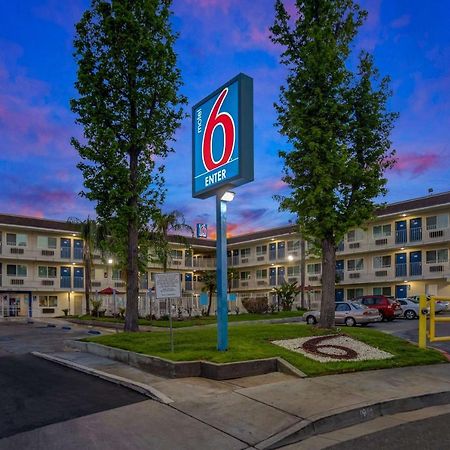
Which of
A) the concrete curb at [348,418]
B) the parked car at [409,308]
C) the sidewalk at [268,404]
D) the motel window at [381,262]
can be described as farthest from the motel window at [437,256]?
the concrete curb at [348,418]

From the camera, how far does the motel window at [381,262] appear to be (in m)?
48.6

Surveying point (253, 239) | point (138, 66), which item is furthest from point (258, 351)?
point (253, 239)

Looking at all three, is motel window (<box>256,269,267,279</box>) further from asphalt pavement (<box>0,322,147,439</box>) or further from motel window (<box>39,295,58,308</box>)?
asphalt pavement (<box>0,322,147,439</box>)

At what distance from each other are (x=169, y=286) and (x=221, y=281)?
1.31m

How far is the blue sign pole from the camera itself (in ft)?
42.5

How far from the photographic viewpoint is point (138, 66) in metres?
20.4

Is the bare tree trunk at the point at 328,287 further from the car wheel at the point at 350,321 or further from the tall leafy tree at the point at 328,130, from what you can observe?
the car wheel at the point at 350,321

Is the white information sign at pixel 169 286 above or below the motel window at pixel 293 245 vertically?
below

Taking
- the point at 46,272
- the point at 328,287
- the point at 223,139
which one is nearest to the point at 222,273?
the point at 223,139

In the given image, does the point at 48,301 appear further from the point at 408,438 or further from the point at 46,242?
the point at 408,438

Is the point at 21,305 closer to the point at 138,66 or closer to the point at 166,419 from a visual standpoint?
the point at 138,66

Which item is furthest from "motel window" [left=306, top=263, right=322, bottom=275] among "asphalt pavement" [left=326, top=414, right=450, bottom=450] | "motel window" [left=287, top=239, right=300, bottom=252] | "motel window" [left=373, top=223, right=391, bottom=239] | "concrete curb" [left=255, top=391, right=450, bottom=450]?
"asphalt pavement" [left=326, top=414, right=450, bottom=450]

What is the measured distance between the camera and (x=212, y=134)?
13.6 metres

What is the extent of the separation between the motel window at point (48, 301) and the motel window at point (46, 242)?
4.95 meters
